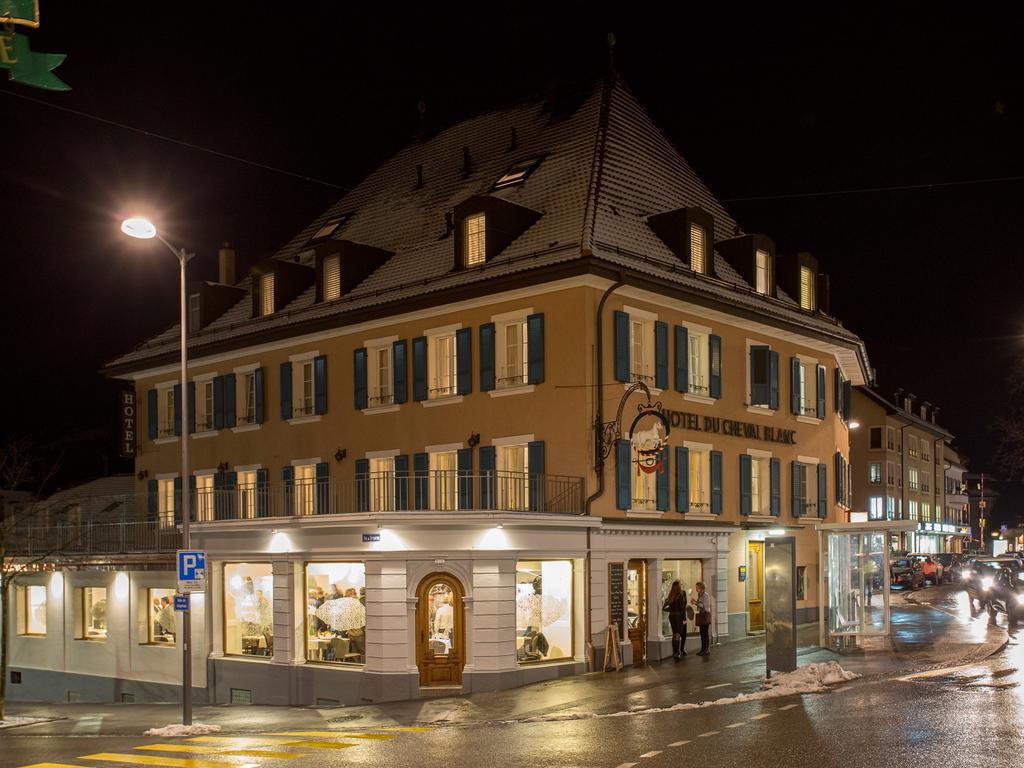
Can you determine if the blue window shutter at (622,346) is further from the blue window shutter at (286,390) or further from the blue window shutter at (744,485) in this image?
the blue window shutter at (286,390)

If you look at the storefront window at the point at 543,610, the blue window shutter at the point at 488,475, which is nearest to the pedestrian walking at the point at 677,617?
the storefront window at the point at 543,610

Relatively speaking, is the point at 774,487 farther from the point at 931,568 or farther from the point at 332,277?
the point at 931,568

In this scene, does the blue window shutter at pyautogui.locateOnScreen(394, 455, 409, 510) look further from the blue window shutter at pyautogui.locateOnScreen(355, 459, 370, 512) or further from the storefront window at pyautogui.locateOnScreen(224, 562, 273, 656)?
the storefront window at pyautogui.locateOnScreen(224, 562, 273, 656)

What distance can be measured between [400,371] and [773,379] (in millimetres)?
10689

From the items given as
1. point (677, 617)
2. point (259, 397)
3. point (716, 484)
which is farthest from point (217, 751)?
point (259, 397)

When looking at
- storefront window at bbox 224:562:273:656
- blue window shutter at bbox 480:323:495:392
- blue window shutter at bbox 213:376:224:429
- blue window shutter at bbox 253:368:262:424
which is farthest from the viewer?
blue window shutter at bbox 213:376:224:429

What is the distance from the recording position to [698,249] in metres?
32.0

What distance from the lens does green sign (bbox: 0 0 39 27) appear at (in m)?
9.12

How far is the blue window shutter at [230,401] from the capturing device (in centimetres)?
3741

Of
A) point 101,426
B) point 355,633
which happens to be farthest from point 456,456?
point 101,426

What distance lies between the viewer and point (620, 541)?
93.2 ft

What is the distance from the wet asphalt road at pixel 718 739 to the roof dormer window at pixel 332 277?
52.6 ft

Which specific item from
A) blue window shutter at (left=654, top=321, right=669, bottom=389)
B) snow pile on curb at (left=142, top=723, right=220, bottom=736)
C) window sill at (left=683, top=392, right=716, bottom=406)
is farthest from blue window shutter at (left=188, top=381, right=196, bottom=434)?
snow pile on curb at (left=142, top=723, right=220, bottom=736)

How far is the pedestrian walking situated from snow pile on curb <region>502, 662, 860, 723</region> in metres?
5.67
